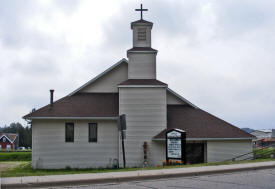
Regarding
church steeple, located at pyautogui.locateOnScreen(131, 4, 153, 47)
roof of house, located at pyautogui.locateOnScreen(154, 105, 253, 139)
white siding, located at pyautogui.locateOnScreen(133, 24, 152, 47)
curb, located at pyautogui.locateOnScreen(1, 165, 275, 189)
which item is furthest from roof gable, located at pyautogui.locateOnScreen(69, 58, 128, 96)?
curb, located at pyautogui.locateOnScreen(1, 165, 275, 189)

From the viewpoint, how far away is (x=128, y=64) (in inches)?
1084

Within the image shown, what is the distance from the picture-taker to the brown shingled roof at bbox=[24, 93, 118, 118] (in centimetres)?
2594

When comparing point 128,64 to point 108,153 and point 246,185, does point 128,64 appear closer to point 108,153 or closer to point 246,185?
point 108,153

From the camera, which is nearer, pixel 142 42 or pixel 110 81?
pixel 142 42

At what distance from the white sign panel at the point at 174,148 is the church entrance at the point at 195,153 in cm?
556

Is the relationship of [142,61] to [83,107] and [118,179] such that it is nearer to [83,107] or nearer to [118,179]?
[83,107]

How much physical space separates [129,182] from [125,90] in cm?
1365

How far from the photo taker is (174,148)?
67.3 feet

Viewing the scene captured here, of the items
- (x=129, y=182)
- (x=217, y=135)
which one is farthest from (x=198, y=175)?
(x=217, y=135)

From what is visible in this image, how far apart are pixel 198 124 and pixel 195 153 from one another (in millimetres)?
1990

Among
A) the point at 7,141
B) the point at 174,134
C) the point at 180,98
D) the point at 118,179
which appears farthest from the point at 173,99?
the point at 7,141

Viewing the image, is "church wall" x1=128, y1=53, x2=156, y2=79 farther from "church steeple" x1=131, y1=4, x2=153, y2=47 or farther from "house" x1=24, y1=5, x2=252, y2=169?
"church steeple" x1=131, y1=4, x2=153, y2=47

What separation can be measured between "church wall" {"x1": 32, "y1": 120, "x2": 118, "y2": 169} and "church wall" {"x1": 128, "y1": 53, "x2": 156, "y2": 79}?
14.1 ft

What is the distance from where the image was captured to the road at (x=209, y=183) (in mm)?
11461
